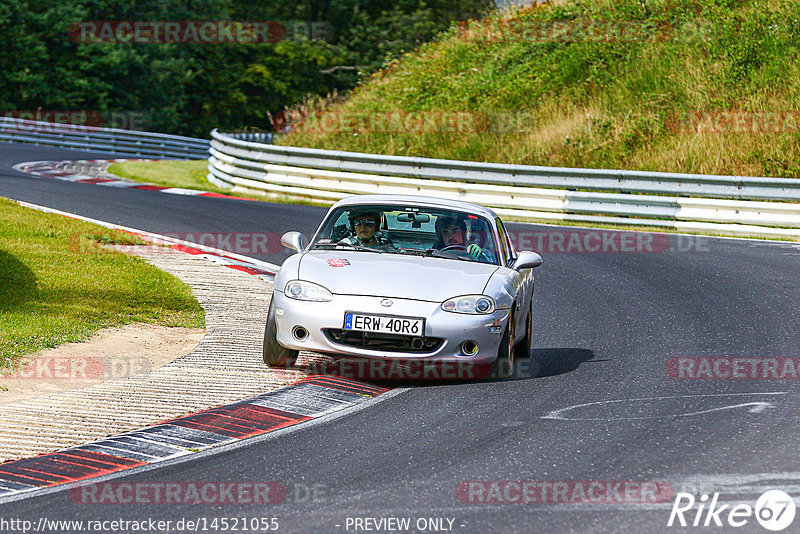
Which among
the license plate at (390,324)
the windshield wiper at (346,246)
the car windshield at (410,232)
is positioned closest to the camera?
the license plate at (390,324)

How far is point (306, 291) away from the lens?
8531mm

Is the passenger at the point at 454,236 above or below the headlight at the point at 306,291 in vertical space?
above

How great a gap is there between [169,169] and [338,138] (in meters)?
5.35

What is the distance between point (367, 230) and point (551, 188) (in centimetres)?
1240

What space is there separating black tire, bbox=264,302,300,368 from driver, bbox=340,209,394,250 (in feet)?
3.79

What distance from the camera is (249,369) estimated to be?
348 inches

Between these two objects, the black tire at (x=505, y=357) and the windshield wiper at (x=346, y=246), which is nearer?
the black tire at (x=505, y=357)

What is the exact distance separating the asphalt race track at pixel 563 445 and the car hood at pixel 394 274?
2.44 feet

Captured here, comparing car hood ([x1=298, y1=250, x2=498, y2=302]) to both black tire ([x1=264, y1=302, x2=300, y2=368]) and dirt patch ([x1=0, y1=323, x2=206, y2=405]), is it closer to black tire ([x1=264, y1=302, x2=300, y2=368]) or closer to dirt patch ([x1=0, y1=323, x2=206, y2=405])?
black tire ([x1=264, y1=302, x2=300, y2=368])

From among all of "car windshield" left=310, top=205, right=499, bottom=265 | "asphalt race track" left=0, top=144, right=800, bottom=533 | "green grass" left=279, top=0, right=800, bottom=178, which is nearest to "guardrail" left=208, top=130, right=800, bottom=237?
"green grass" left=279, top=0, right=800, bottom=178

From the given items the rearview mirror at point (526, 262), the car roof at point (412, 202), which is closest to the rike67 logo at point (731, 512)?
the rearview mirror at point (526, 262)

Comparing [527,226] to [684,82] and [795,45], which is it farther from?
[795,45]

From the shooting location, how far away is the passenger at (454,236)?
9.54m

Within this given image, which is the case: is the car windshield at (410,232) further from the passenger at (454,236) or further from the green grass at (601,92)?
the green grass at (601,92)
